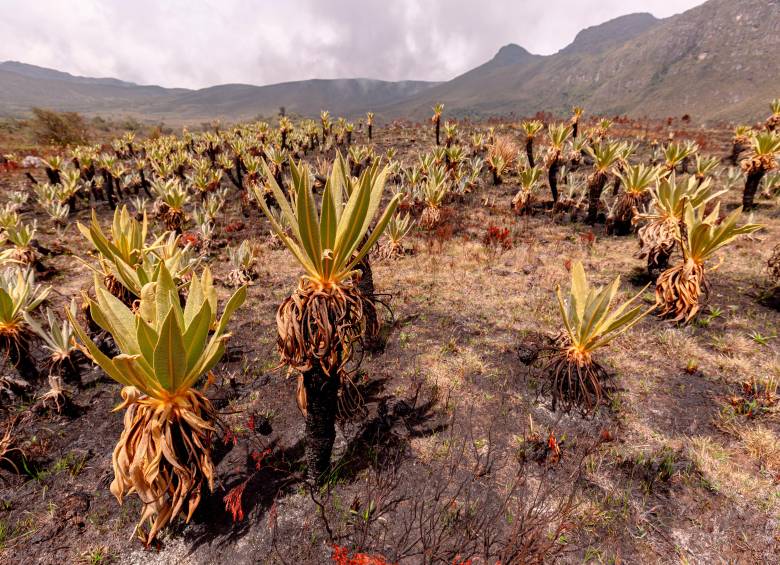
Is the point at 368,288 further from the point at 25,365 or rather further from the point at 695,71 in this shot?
the point at 695,71

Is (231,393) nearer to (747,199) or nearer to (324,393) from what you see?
(324,393)

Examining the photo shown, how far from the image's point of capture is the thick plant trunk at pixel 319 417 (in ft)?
8.74

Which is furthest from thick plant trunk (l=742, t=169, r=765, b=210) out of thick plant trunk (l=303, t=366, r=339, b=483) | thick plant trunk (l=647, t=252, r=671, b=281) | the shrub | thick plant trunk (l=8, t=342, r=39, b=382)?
the shrub

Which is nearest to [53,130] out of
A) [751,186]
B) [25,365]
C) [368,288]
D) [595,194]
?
[25,365]

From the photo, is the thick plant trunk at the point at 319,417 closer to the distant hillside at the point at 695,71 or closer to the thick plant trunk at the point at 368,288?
the thick plant trunk at the point at 368,288

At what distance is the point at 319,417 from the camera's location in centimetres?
282

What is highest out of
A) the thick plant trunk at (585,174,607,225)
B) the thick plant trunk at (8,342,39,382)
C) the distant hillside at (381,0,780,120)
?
the distant hillside at (381,0,780,120)

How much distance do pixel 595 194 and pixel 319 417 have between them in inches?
399

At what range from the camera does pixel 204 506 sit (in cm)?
268

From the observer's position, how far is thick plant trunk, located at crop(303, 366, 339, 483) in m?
2.66

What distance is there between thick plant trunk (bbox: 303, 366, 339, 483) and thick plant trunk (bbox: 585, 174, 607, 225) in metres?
9.74

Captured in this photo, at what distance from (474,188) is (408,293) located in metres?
9.04

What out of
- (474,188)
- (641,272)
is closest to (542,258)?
(641,272)

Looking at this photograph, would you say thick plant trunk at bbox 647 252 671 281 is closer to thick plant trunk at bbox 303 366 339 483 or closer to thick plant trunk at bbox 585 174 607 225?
thick plant trunk at bbox 585 174 607 225
